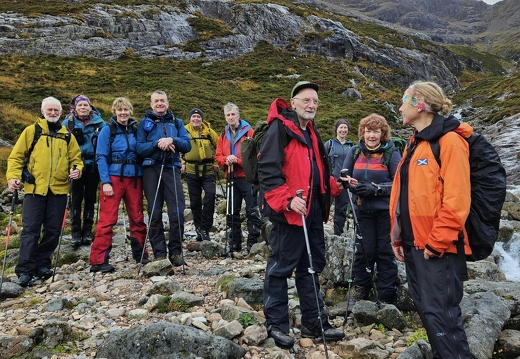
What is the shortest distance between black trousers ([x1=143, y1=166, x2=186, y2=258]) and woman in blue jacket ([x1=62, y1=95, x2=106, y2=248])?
1.90 meters

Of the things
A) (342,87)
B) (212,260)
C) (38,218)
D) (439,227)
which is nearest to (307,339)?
(439,227)

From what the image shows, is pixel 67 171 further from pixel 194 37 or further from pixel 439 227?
pixel 194 37

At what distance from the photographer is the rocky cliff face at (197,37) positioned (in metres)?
48.2

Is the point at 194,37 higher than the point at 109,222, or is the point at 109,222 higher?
the point at 194,37

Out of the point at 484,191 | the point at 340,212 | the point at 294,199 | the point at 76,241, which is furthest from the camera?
the point at 340,212

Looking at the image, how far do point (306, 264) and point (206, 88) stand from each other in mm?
37948

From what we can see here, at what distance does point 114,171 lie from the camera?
22.7 ft

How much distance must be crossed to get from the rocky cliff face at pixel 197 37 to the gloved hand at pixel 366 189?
168 feet

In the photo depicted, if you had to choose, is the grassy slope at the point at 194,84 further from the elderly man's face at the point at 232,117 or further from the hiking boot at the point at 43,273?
the elderly man's face at the point at 232,117

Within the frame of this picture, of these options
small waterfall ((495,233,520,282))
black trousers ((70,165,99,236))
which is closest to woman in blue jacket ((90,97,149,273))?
black trousers ((70,165,99,236))

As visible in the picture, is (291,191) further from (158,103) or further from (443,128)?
(158,103)

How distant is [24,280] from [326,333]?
5.21m

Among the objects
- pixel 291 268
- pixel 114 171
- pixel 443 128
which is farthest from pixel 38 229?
pixel 443 128

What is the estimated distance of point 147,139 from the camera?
7031 mm
